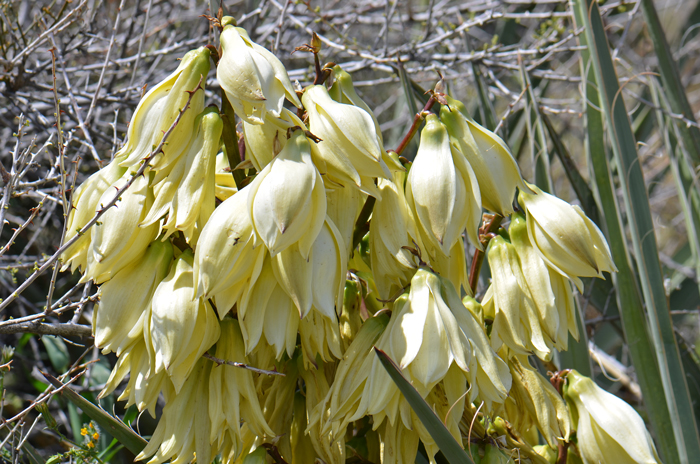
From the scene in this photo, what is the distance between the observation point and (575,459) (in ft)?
2.45

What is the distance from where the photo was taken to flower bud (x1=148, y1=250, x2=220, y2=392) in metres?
0.55

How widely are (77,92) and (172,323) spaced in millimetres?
969

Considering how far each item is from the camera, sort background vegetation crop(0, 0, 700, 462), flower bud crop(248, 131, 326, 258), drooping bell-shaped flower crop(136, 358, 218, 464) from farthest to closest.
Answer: background vegetation crop(0, 0, 700, 462) < drooping bell-shaped flower crop(136, 358, 218, 464) < flower bud crop(248, 131, 326, 258)

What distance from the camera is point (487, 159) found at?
64 cm

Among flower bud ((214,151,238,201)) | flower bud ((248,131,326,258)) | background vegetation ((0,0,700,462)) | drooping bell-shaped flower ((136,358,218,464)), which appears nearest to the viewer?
flower bud ((248,131,326,258))

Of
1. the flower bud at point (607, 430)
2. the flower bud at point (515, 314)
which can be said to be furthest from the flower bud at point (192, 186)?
the flower bud at point (607, 430)

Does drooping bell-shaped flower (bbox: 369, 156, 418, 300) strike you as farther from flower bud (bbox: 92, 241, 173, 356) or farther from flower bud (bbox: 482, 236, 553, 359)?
flower bud (bbox: 92, 241, 173, 356)

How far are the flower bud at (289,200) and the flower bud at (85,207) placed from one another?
0.20m

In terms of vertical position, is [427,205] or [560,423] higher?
[427,205]

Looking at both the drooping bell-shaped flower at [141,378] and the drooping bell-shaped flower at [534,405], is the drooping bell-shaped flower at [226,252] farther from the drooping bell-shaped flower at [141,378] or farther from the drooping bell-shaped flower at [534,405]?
the drooping bell-shaped flower at [534,405]

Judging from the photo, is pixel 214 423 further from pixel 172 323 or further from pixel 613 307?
pixel 613 307

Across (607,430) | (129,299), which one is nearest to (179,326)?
(129,299)

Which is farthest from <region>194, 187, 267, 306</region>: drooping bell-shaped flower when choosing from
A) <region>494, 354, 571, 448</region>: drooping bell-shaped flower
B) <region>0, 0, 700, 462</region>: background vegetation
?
<region>494, 354, 571, 448</region>: drooping bell-shaped flower

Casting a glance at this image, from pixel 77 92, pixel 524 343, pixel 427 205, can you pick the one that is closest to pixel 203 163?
pixel 427 205
